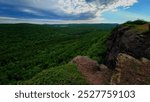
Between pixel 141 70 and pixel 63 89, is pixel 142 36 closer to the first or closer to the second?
pixel 141 70

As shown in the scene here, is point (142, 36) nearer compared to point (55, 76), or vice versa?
point (55, 76)

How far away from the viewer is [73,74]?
16.2 metres

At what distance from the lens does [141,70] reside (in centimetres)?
1555

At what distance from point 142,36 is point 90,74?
877 cm

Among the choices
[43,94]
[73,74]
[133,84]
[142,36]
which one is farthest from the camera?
[142,36]

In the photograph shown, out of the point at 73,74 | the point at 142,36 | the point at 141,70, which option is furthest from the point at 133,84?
the point at 142,36

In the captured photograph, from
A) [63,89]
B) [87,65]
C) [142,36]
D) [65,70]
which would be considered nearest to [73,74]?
[65,70]

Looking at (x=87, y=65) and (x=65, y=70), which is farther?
(x=87, y=65)

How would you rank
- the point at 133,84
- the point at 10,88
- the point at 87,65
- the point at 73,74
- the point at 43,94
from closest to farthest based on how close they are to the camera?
1. the point at 43,94
2. the point at 10,88
3. the point at 133,84
4. the point at 73,74
5. the point at 87,65

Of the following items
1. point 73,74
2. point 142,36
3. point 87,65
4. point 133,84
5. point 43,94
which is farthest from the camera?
point 142,36

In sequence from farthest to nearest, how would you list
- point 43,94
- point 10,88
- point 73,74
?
point 73,74 → point 10,88 → point 43,94

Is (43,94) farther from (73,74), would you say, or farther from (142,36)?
(142,36)

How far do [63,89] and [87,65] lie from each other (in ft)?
17.5

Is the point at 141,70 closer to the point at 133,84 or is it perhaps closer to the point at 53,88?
the point at 133,84
